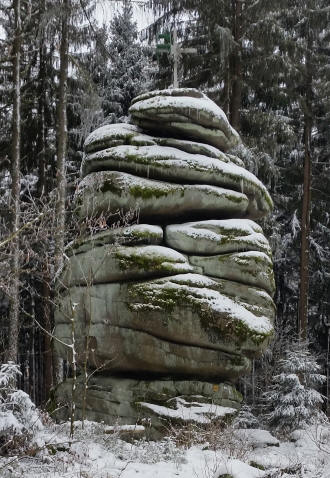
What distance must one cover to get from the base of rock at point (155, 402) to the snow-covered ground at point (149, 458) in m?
0.55

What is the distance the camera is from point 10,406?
6.10 metres

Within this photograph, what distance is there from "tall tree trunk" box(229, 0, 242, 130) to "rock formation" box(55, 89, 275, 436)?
12.5 ft

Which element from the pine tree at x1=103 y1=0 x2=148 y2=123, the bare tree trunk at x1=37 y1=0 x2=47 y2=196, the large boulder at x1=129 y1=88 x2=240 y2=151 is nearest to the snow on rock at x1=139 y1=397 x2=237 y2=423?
the large boulder at x1=129 y1=88 x2=240 y2=151

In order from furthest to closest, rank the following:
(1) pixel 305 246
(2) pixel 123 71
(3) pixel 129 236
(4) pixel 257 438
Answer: (2) pixel 123 71
(1) pixel 305 246
(3) pixel 129 236
(4) pixel 257 438

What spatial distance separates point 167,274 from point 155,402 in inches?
94.3

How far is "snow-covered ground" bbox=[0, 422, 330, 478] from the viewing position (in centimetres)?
538

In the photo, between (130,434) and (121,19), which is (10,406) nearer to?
(130,434)

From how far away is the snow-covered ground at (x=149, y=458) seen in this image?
5.38m

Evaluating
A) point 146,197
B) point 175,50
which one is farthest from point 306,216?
point 146,197

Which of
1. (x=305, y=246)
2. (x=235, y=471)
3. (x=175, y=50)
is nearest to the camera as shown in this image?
(x=235, y=471)

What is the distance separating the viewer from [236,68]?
50.6 feet

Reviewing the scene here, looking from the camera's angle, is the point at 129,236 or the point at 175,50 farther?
the point at 175,50

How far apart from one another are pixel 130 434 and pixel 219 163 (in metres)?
5.77

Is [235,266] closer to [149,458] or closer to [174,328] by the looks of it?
[174,328]
